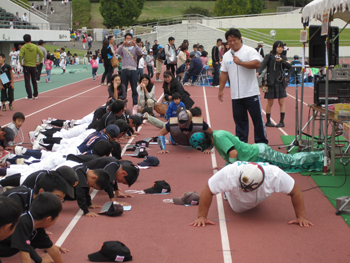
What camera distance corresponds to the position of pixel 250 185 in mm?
4504

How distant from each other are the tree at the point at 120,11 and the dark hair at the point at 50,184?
2550 inches

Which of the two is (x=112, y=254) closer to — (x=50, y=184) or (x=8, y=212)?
(x=50, y=184)

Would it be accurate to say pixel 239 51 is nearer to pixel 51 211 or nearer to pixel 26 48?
pixel 51 211

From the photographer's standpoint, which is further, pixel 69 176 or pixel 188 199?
pixel 188 199

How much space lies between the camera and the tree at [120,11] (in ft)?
219

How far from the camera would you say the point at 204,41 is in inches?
1768

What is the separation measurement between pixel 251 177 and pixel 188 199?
1.58m

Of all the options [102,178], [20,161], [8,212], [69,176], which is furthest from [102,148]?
[8,212]

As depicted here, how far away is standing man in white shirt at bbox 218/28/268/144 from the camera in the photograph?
7594 mm

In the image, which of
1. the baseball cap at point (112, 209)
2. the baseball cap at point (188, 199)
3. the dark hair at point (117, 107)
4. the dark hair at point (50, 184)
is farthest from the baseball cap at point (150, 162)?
the dark hair at point (50, 184)

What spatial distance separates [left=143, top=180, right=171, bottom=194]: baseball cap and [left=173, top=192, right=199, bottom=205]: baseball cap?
1.48 feet

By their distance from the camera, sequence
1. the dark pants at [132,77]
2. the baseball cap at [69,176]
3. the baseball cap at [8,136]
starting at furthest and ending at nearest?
the dark pants at [132,77]
the baseball cap at [8,136]
the baseball cap at [69,176]

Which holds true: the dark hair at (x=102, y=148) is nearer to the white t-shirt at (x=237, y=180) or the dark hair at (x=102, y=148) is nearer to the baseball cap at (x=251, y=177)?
the white t-shirt at (x=237, y=180)

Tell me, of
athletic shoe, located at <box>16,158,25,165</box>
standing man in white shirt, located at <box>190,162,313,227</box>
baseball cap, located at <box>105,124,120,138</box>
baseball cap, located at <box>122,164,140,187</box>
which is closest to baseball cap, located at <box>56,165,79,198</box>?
baseball cap, located at <box>122,164,140,187</box>
